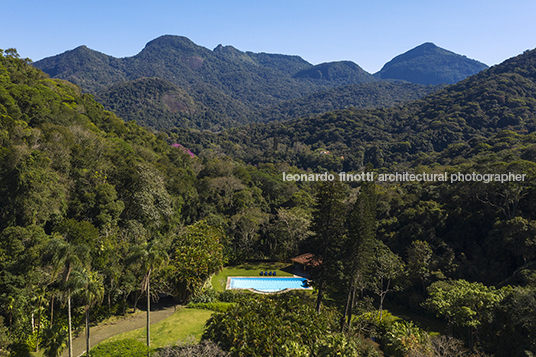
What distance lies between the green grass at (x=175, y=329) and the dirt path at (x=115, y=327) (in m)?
0.59

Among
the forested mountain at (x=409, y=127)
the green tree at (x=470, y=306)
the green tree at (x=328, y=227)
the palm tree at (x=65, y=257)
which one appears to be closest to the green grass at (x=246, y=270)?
the green tree at (x=328, y=227)

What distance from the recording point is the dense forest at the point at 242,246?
16469 mm

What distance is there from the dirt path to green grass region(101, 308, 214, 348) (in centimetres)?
59

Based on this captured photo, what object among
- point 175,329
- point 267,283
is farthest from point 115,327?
point 267,283

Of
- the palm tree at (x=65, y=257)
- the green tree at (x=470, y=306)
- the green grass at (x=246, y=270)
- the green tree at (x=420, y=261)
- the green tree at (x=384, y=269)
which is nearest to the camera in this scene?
the palm tree at (x=65, y=257)

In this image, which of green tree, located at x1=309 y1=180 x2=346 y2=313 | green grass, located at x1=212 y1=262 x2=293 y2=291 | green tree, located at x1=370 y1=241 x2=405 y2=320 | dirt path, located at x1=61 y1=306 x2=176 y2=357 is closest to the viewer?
dirt path, located at x1=61 y1=306 x2=176 y2=357

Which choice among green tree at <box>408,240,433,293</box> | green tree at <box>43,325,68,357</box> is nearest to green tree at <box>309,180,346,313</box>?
green tree at <box>408,240,433,293</box>

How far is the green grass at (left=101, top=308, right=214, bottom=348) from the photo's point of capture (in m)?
19.1

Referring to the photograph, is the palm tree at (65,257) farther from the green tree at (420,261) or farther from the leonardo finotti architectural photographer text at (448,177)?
the green tree at (420,261)

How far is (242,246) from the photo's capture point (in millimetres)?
36219

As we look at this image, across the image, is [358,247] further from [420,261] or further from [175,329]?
[175,329]

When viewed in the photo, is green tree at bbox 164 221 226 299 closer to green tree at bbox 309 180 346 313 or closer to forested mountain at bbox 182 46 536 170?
green tree at bbox 309 180 346 313

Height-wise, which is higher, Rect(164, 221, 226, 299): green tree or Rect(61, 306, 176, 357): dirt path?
Rect(164, 221, 226, 299): green tree

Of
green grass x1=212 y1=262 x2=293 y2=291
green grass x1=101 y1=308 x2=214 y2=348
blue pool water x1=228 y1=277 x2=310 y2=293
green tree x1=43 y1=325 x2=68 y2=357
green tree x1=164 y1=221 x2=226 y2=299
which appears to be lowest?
blue pool water x1=228 y1=277 x2=310 y2=293
